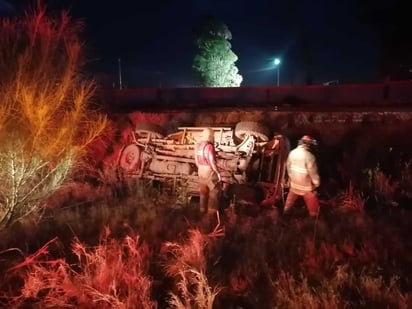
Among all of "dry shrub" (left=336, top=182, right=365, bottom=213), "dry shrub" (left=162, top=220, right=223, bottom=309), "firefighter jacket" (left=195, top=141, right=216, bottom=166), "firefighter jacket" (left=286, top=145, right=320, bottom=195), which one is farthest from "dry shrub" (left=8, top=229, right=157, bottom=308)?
"dry shrub" (left=336, top=182, right=365, bottom=213)

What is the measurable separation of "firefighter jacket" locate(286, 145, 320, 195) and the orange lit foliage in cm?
385

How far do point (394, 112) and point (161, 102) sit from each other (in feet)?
28.2

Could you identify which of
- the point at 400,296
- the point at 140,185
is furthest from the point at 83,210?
the point at 400,296

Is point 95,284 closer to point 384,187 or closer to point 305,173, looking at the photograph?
point 305,173

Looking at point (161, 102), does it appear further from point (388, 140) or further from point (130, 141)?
point (388, 140)

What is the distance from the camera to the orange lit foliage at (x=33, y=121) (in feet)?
25.3

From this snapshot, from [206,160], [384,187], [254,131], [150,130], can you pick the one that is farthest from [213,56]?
[206,160]

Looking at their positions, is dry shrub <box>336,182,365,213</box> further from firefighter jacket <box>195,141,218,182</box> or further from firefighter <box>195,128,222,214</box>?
firefighter jacket <box>195,141,218,182</box>

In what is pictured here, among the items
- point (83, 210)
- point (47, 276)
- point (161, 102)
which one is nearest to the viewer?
point (47, 276)

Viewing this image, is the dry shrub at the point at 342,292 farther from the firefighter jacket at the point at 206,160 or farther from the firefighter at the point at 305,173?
the firefighter jacket at the point at 206,160

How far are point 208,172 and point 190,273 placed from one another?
8.70 feet

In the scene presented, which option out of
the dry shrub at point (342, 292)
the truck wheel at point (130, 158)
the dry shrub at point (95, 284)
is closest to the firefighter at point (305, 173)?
the dry shrub at point (342, 292)

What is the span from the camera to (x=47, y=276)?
19.2 ft

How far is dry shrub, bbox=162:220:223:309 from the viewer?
511cm
